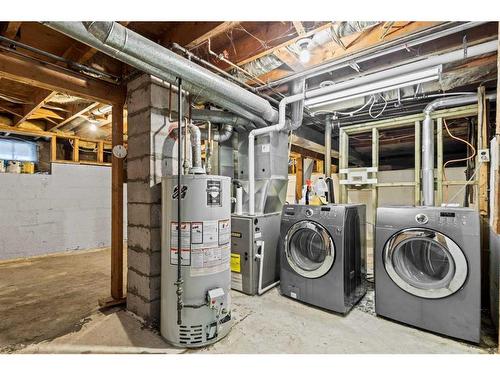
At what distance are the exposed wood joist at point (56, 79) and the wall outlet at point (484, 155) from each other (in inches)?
140

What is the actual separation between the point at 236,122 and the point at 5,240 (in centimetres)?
430

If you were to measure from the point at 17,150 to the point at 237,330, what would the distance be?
5.02 m

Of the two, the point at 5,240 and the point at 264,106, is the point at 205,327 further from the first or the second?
the point at 5,240

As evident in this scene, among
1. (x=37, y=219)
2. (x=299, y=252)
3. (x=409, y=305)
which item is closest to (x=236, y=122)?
(x=299, y=252)

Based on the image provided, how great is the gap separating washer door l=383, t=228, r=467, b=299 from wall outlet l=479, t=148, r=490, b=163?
1.03 metres

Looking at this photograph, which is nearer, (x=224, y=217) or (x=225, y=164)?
(x=224, y=217)

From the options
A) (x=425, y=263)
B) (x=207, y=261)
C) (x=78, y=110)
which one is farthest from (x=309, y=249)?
(x=78, y=110)

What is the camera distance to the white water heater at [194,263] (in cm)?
179

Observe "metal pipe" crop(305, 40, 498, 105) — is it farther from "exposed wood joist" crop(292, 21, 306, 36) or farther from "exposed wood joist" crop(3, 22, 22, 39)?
"exposed wood joist" crop(3, 22, 22, 39)

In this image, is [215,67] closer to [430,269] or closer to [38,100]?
[38,100]

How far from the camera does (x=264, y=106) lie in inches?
102

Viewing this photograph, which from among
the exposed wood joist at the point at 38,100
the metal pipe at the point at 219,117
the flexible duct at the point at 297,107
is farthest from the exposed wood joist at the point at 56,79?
the flexible duct at the point at 297,107

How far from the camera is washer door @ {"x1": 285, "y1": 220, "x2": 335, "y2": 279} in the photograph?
7.68 feet

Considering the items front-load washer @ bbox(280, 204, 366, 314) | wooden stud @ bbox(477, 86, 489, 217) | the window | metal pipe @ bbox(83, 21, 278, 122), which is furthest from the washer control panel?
the window
